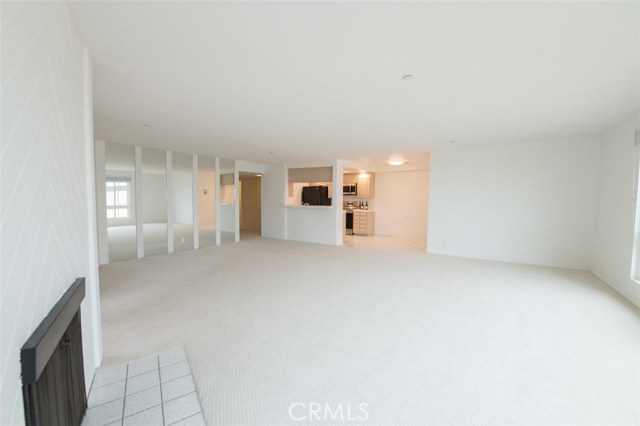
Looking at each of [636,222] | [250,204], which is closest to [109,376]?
[636,222]

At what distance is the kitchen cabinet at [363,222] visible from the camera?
941 centimetres

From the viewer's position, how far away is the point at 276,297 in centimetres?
355

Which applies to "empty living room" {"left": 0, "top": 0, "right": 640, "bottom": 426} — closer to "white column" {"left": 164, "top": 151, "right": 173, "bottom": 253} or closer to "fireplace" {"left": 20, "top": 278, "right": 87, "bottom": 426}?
"fireplace" {"left": 20, "top": 278, "right": 87, "bottom": 426}

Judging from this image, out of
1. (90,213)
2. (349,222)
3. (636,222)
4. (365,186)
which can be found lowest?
(349,222)

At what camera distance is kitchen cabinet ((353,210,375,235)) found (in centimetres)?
941

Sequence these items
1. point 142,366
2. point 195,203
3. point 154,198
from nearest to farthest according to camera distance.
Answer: point 142,366 < point 154,198 < point 195,203

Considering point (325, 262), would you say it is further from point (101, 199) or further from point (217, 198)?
point (101, 199)

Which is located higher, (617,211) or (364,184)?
(364,184)

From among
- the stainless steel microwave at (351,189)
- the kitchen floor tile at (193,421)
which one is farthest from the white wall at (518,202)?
the kitchen floor tile at (193,421)

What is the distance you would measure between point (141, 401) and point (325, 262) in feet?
13.1

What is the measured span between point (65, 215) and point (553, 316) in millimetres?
4462

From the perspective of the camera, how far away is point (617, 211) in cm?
399

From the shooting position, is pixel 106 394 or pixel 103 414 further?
pixel 106 394

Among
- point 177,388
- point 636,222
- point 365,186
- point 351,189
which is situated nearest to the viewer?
point 177,388
